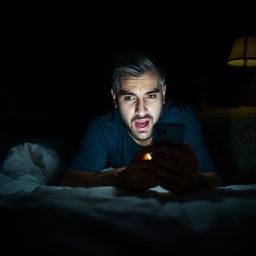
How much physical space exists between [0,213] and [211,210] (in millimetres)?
539

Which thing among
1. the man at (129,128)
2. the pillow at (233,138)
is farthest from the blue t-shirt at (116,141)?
the pillow at (233,138)

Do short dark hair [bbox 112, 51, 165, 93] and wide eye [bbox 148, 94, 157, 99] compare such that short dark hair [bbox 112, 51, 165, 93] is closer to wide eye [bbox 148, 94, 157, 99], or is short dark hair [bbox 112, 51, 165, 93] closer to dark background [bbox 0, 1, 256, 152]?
wide eye [bbox 148, 94, 157, 99]

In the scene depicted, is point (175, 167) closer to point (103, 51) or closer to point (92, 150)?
point (92, 150)

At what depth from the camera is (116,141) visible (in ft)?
4.66

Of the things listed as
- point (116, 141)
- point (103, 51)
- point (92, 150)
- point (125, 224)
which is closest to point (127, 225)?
point (125, 224)

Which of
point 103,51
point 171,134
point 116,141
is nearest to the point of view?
point 171,134

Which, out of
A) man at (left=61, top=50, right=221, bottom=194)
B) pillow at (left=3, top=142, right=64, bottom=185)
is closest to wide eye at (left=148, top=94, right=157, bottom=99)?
man at (left=61, top=50, right=221, bottom=194)

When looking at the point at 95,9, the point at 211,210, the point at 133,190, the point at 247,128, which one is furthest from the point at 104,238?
the point at 95,9

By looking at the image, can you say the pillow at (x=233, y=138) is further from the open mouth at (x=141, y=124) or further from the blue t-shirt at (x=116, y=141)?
the open mouth at (x=141, y=124)

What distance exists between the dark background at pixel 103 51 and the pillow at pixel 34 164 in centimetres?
81

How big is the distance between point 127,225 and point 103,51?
5.98 feet

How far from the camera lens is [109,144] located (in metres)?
1.41

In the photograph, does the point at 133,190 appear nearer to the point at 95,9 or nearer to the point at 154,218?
the point at 154,218

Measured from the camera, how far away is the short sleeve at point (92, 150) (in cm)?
125
